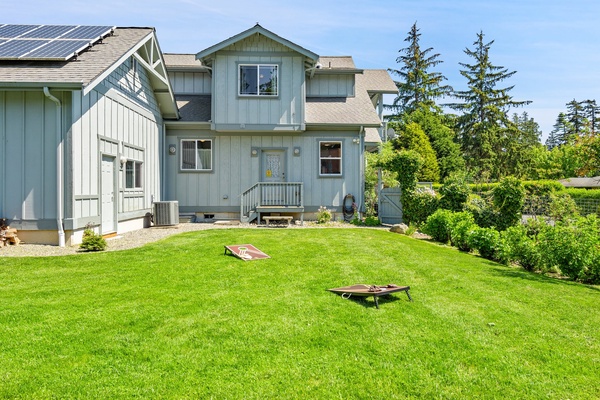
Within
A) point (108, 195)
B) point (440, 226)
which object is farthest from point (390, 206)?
point (108, 195)

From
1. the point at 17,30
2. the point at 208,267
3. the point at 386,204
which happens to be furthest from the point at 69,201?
the point at 386,204

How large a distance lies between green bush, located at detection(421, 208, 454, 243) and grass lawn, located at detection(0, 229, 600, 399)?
13.0 feet

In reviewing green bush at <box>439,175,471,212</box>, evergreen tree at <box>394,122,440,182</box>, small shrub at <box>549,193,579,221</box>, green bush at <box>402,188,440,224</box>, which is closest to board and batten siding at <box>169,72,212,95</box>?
green bush at <box>402,188,440,224</box>

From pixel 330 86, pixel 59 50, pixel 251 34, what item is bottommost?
pixel 59 50

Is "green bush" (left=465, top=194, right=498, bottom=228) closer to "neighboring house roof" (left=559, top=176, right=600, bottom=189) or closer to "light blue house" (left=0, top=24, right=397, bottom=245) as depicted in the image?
"light blue house" (left=0, top=24, right=397, bottom=245)

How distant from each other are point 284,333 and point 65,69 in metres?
7.77

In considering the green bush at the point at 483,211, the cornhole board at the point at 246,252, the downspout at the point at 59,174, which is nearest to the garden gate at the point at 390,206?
the green bush at the point at 483,211

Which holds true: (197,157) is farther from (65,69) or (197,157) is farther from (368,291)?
(368,291)

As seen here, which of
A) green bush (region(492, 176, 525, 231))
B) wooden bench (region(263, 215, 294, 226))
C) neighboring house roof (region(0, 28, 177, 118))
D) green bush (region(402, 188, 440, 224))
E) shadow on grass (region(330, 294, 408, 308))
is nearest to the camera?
shadow on grass (region(330, 294, 408, 308))

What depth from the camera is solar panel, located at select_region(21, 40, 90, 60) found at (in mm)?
8319

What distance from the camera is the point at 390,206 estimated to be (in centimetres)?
1419

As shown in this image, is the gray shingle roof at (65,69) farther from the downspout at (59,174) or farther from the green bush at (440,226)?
the green bush at (440,226)

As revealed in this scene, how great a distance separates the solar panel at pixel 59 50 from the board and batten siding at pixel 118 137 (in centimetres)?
86

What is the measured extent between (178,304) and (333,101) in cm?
1225
